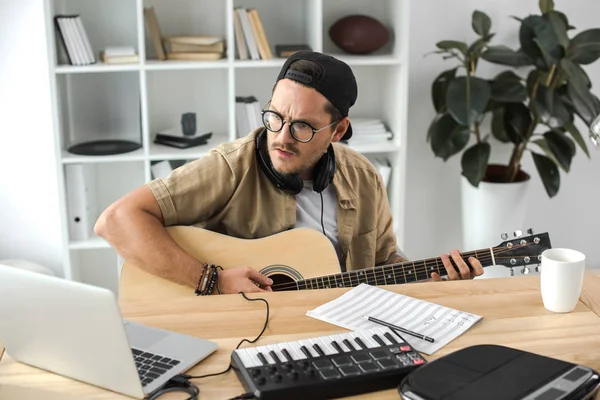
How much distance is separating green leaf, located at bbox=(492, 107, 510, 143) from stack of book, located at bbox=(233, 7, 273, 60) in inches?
41.6

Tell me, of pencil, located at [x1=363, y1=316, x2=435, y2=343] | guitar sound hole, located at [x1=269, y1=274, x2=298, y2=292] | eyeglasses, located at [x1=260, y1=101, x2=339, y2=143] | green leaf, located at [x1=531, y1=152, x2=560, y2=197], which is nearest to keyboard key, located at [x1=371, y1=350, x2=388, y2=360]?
pencil, located at [x1=363, y1=316, x2=435, y2=343]

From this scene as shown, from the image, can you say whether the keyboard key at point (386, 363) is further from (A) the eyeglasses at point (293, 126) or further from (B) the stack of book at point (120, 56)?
(B) the stack of book at point (120, 56)

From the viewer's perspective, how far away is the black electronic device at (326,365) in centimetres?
134

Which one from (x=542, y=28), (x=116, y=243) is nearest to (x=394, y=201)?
(x=542, y=28)

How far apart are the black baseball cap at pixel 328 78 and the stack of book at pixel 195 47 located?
1.23 m

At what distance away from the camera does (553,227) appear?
13.3ft

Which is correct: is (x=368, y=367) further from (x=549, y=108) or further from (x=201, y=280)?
(x=549, y=108)

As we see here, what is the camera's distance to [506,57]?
339 centimetres

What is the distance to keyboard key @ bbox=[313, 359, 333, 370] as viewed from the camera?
4.58 ft

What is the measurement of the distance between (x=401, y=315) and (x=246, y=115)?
1.96m

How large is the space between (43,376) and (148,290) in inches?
31.3

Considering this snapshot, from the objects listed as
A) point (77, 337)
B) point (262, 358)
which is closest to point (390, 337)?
point (262, 358)

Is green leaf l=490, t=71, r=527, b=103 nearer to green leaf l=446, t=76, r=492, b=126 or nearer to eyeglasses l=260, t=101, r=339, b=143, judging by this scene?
green leaf l=446, t=76, r=492, b=126

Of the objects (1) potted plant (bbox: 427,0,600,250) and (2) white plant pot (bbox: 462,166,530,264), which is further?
(2) white plant pot (bbox: 462,166,530,264)
